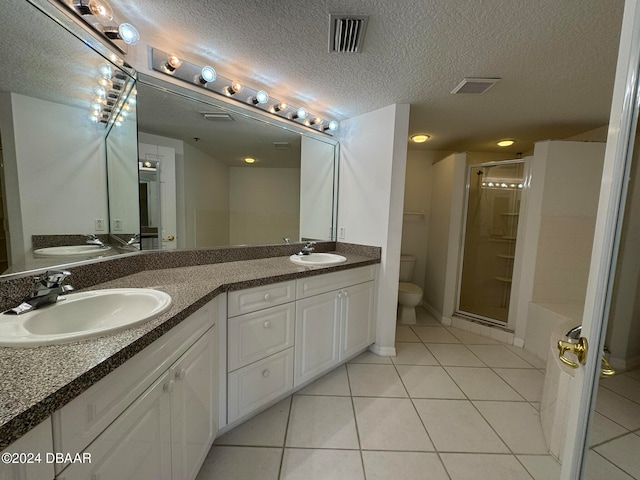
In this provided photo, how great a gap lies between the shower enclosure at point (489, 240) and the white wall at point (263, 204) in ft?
6.70

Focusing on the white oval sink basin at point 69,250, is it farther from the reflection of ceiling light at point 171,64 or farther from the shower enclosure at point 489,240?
the shower enclosure at point 489,240

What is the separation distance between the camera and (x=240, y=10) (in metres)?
1.18

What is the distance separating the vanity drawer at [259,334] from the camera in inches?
53.8

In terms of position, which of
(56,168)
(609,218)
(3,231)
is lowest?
(3,231)

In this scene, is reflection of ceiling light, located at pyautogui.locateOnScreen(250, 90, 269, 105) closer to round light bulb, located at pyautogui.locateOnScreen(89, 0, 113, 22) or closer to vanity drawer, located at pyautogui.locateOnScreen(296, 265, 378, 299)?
round light bulb, located at pyautogui.locateOnScreen(89, 0, 113, 22)

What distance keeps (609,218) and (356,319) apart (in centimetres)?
172

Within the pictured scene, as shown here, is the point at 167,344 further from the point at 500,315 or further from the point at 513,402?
the point at 500,315

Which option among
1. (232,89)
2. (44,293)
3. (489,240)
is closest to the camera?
(44,293)

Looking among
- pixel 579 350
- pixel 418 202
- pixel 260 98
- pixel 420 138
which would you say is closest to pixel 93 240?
pixel 260 98

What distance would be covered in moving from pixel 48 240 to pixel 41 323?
430 millimetres

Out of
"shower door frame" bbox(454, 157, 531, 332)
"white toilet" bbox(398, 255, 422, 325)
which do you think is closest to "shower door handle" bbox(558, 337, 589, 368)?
"white toilet" bbox(398, 255, 422, 325)

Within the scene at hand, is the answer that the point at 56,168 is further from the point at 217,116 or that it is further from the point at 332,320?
the point at 332,320

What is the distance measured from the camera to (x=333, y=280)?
6.15 ft

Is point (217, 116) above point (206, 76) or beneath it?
beneath
